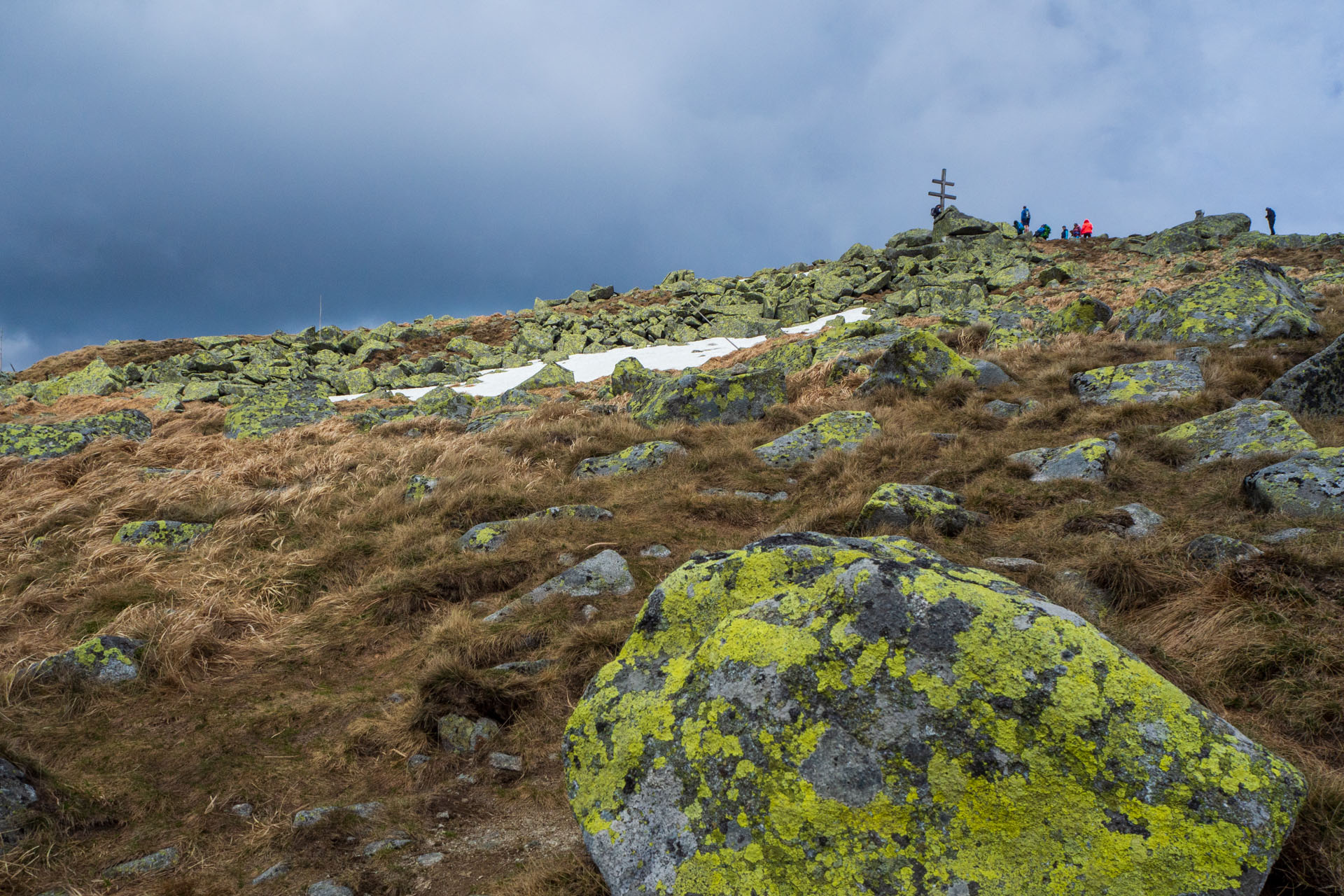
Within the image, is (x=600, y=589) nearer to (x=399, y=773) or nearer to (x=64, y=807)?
(x=399, y=773)

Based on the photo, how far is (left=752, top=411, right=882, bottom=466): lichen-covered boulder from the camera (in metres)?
10.3

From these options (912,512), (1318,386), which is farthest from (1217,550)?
(1318,386)

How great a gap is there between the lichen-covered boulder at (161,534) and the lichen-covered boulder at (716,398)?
776 centimetres

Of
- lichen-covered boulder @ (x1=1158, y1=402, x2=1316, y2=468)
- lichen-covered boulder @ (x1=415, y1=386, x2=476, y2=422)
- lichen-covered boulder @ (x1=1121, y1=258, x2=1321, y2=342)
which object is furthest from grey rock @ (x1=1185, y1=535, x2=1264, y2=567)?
lichen-covered boulder @ (x1=415, y1=386, x2=476, y2=422)

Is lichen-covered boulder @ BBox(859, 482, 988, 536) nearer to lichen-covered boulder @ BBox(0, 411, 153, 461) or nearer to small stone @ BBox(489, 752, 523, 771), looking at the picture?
small stone @ BBox(489, 752, 523, 771)

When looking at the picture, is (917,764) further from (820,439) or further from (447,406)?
(447,406)

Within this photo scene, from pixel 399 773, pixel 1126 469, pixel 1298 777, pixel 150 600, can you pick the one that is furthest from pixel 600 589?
pixel 1126 469

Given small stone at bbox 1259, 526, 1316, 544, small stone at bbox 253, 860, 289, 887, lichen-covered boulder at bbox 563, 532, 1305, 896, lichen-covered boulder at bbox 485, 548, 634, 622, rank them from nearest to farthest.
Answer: lichen-covered boulder at bbox 563, 532, 1305, 896, small stone at bbox 253, 860, 289, 887, small stone at bbox 1259, 526, 1316, 544, lichen-covered boulder at bbox 485, 548, 634, 622

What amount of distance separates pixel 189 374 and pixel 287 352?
6355 mm

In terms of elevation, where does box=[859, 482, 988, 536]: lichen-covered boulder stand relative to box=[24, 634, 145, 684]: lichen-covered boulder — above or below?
above

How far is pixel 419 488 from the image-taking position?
9.90 meters

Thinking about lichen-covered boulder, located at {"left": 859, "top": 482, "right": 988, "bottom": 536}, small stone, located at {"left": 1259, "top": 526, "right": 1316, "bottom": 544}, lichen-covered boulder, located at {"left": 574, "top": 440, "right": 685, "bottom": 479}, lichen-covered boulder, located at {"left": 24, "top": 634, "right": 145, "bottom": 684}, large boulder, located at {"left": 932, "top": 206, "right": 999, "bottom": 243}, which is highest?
large boulder, located at {"left": 932, "top": 206, "right": 999, "bottom": 243}

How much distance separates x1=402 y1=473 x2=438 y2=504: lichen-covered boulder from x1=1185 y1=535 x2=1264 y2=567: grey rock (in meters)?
8.70

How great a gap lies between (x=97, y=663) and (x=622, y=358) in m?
27.8
